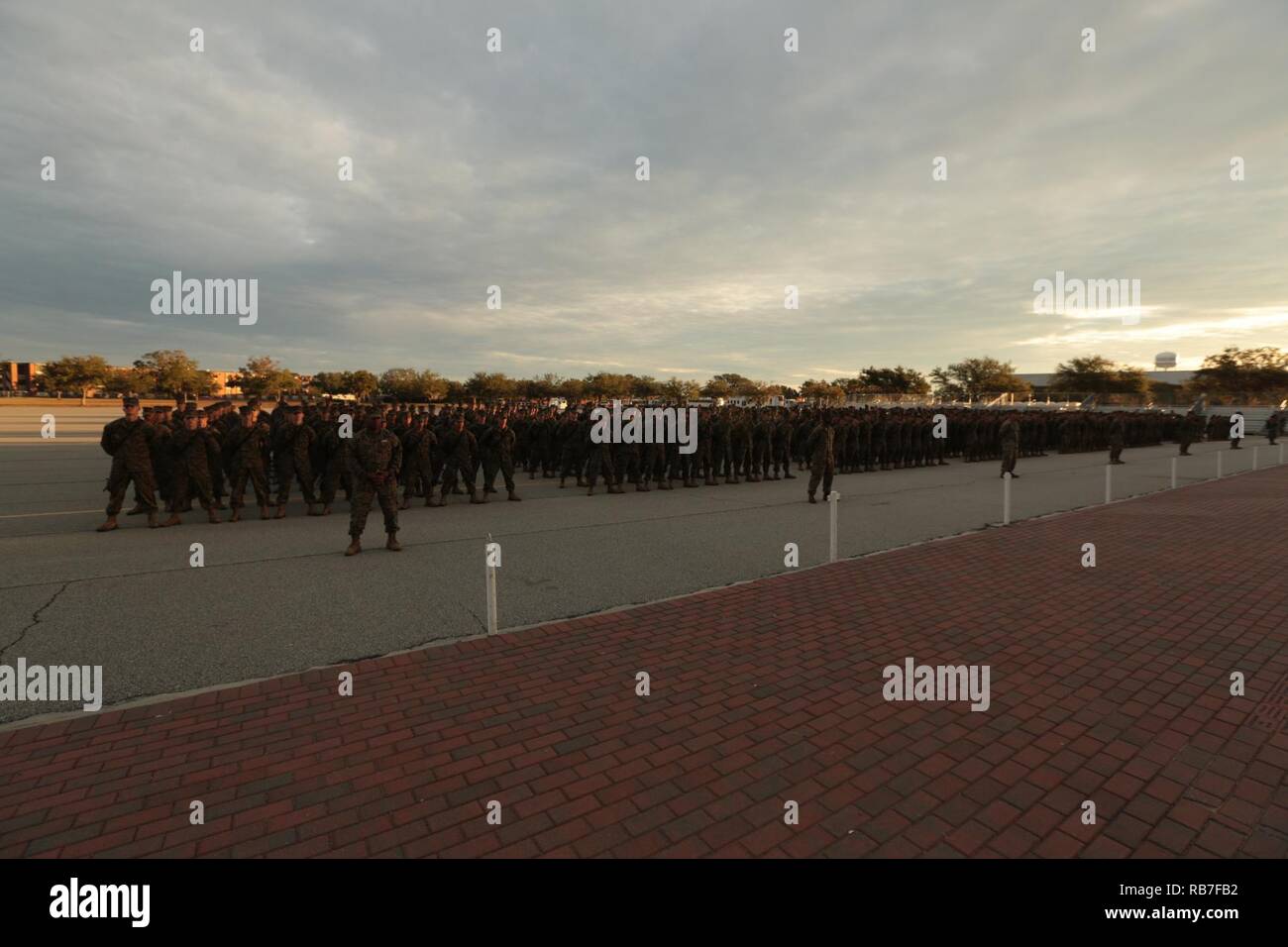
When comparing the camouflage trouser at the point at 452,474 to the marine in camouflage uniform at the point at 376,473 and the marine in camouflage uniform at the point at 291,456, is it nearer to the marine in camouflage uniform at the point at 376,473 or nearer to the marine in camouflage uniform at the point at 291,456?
the marine in camouflage uniform at the point at 291,456

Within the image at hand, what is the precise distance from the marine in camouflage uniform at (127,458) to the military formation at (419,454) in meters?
0.02

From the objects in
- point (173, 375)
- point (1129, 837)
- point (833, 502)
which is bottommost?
point (1129, 837)

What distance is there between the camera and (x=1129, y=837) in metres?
3.07

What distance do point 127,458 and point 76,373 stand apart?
85791 mm

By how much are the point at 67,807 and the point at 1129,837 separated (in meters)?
5.37

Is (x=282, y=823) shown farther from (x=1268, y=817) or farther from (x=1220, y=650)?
(x=1220, y=650)

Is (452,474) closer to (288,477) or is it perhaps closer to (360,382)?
(288,477)

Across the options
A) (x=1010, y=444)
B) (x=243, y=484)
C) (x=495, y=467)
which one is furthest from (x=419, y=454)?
(x=1010, y=444)

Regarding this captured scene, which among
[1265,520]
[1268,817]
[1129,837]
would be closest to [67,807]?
[1129,837]

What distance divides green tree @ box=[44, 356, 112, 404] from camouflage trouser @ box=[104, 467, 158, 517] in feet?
270

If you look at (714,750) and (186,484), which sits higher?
(186,484)

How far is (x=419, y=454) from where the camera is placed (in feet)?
43.2

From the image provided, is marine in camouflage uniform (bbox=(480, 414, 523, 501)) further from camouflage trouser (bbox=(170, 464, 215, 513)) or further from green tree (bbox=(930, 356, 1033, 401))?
green tree (bbox=(930, 356, 1033, 401))

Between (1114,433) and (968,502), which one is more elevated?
(1114,433)
